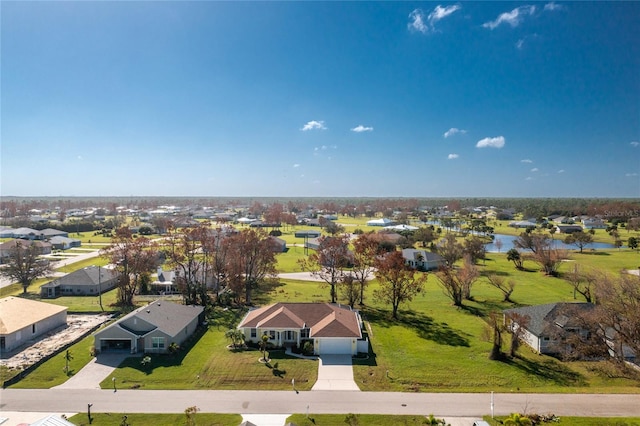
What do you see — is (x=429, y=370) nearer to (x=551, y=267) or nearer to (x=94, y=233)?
(x=551, y=267)

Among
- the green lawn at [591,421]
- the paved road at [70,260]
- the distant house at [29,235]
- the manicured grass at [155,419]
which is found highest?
the distant house at [29,235]

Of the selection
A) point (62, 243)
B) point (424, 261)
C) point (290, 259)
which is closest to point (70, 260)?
point (62, 243)

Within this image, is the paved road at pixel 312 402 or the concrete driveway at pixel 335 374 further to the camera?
the concrete driveway at pixel 335 374

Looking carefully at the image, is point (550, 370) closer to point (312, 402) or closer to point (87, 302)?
point (312, 402)

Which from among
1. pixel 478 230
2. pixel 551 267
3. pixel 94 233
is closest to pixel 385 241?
pixel 551 267

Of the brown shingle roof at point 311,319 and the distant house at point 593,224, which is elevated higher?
the distant house at point 593,224

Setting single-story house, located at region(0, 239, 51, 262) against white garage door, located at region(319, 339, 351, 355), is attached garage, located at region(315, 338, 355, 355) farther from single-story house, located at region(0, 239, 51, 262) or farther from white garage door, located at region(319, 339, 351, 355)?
single-story house, located at region(0, 239, 51, 262)

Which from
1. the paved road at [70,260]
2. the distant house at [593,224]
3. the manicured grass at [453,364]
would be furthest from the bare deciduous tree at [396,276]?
the distant house at [593,224]

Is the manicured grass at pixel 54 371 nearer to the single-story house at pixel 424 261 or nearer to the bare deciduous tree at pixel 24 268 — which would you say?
the bare deciduous tree at pixel 24 268
